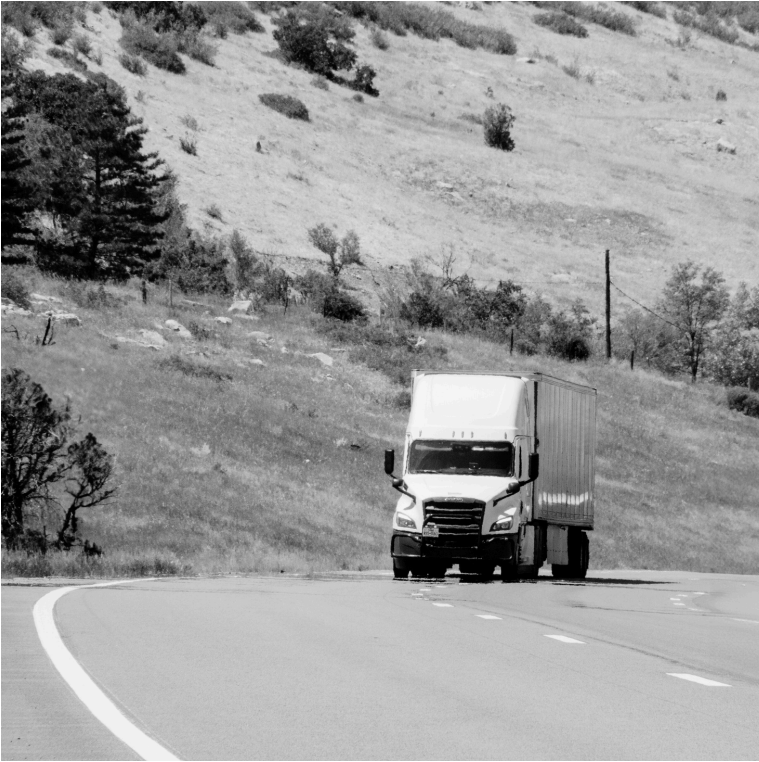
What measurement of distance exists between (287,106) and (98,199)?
3933cm

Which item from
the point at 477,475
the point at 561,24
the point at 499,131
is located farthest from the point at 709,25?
the point at 477,475

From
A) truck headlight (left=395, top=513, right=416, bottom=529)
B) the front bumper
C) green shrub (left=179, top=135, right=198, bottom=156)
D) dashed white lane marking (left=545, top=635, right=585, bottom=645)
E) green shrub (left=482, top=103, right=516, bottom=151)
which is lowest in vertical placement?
the front bumper

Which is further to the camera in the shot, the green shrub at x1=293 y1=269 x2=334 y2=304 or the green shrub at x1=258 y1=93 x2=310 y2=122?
the green shrub at x1=258 y1=93 x2=310 y2=122

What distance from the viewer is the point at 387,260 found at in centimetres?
8344

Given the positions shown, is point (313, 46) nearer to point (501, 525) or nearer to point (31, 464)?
point (31, 464)

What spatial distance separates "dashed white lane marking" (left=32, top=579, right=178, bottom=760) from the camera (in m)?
7.32

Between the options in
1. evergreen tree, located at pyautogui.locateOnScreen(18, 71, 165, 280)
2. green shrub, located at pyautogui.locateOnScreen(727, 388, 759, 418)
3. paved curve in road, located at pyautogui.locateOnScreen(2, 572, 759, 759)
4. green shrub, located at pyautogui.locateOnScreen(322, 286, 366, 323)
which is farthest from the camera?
green shrub, located at pyautogui.locateOnScreen(727, 388, 759, 418)

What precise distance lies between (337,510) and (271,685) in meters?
32.5

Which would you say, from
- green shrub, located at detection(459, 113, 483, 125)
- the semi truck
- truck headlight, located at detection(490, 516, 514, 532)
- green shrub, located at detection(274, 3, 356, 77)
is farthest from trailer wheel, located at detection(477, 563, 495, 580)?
green shrub, located at detection(274, 3, 356, 77)

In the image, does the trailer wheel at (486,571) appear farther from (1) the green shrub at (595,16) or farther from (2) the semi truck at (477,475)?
(1) the green shrub at (595,16)

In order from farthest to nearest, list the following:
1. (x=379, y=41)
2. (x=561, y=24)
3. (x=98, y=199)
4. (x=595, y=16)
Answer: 1. (x=595, y=16)
2. (x=561, y=24)
3. (x=379, y=41)
4. (x=98, y=199)

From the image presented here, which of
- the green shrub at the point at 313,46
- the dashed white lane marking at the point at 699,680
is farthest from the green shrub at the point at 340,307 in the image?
the dashed white lane marking at the point at 699,680

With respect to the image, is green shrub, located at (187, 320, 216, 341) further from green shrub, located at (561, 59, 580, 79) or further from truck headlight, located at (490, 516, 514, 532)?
green shrub, located at (561, 59, 580, 79)

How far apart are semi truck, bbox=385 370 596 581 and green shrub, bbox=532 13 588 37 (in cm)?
13229
